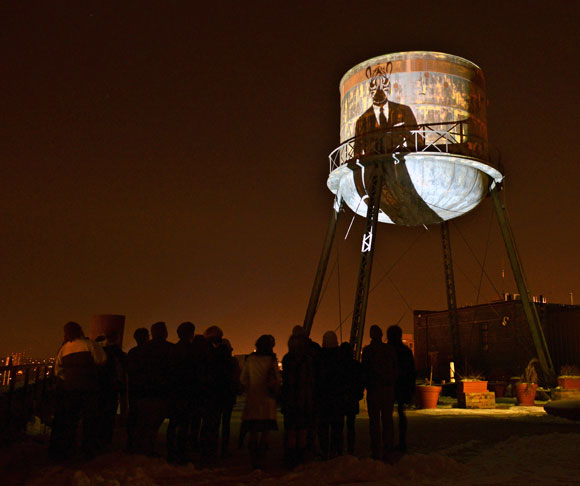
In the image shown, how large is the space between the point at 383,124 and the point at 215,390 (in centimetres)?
1256

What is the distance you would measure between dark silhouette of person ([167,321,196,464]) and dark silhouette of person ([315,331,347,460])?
1679mm

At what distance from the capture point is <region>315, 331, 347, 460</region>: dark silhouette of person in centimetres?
775

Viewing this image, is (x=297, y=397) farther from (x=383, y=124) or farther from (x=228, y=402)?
(x=383, y=124)

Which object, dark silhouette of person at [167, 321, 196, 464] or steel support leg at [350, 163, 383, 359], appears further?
steel support leg at [350, 163, 383, 359]

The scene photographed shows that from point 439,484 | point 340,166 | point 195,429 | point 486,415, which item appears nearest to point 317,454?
point 195,429

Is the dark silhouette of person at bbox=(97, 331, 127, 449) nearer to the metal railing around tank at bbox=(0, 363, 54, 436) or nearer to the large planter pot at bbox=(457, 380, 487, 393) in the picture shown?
the metal railing around tank at bbox=(0, 363, 54, 436)

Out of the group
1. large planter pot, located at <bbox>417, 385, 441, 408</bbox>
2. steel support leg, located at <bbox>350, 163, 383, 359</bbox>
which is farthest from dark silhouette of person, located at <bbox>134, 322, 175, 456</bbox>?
large planter pot, located at <bbox>417, 385, 441, 408</bbox>

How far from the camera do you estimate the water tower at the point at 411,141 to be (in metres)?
17.7

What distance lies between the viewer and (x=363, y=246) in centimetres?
1806

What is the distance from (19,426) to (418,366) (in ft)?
97.2

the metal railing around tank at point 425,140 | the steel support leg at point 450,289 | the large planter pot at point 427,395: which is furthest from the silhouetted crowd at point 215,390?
the steel support leg at point 450,289

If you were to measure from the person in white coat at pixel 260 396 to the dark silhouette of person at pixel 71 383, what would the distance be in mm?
1917

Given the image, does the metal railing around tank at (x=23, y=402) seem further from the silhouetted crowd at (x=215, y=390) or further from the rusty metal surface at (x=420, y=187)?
the rusty metal surface at (x=420, y=187)

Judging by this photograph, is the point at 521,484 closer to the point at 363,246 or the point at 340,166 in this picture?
the point at 363,246
